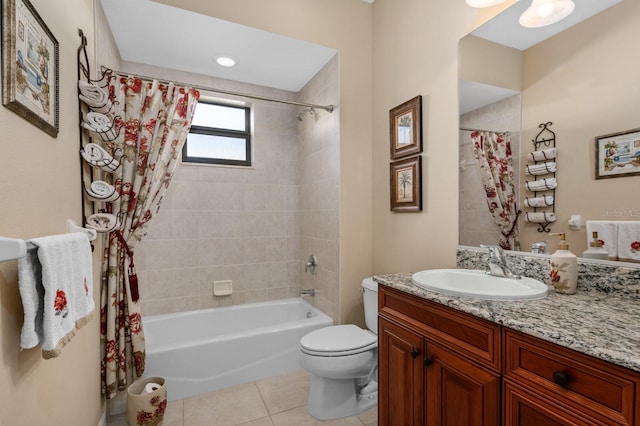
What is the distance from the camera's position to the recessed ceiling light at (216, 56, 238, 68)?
2.45 m

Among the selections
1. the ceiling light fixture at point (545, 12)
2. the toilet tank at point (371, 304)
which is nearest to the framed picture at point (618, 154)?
the ceiling light fixture at point (545, 12)

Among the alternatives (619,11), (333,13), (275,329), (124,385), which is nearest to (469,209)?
(619,11)

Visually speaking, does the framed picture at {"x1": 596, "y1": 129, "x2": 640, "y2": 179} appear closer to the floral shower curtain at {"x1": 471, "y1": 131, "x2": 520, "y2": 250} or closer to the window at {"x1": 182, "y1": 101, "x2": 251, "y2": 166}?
the floral shower curtain at {"x1": 471, "y1": 131, "x2": 520, "y2": 250}

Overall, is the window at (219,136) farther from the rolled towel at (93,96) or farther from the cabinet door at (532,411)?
the cabinet door at (532,411)

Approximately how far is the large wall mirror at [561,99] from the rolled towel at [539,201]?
3cm

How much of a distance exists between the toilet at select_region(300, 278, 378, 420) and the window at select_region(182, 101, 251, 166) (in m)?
1.84

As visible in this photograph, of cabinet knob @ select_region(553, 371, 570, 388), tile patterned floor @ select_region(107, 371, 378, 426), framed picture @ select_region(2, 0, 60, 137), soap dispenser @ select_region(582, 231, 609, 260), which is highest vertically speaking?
framed picture @ select_region(2, 0, 60, 137)

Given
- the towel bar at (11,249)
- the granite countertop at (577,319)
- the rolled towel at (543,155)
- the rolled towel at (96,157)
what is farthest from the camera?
the rolled towel at (96,157)

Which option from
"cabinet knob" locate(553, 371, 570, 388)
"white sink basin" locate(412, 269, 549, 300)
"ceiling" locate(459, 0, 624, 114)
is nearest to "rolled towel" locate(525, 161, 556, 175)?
"ceiling" locate(459, 0, 624, 114)

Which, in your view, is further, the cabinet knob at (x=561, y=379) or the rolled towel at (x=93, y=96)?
the rolled towel at (x=93, y=96)

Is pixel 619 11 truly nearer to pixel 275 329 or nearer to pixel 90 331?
pixel 275 329

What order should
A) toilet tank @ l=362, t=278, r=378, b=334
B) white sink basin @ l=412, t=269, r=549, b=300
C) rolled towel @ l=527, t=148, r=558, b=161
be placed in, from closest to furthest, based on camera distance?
white sink basin @ l=412, t=269, r=549, b=300
rolled towel @ l=527, t=148, r=558, b=161
toilet tank @ l=362, t=278, r=378, b=334

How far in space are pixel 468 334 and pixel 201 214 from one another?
2.36 metres

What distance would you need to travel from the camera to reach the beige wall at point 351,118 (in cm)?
229
